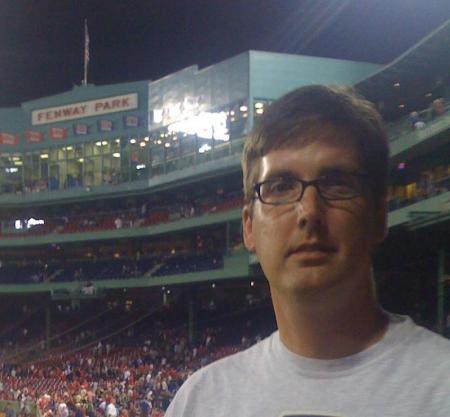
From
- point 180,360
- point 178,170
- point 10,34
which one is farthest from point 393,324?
point 178,170

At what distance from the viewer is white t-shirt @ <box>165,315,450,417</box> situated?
482 mm

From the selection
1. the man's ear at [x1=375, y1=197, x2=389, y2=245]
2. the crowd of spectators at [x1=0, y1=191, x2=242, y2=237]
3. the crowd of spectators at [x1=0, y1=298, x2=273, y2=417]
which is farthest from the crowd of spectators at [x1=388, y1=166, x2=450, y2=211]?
the crowd of spectators at [x1=0, y1=191, x2=242, y2=237]

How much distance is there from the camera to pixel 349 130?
0.52 meters

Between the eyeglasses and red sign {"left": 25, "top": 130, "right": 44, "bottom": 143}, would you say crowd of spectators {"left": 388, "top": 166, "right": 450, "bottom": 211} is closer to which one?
the eyeglasses

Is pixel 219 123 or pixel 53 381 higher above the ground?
pixel 219 123

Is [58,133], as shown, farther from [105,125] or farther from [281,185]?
[281,185]

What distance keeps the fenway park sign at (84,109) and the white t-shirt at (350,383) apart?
6388mm

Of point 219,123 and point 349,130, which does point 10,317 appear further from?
point 349,130

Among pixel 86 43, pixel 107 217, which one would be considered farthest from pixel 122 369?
pixel 107 217

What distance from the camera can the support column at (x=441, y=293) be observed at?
169 cm

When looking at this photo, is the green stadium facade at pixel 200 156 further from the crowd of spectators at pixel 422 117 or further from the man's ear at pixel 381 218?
the man's ear at pixel 381 218

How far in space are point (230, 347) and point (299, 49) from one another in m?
1.37

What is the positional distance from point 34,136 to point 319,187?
7732 millimetres

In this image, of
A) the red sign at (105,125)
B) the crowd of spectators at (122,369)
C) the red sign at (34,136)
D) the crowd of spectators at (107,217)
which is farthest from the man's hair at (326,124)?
the red sign at (34,136)
